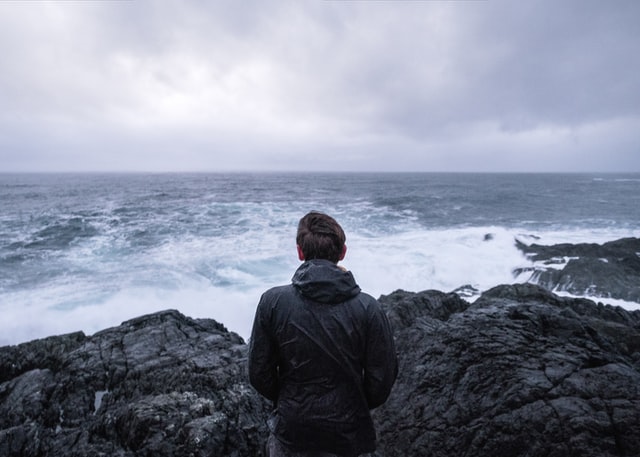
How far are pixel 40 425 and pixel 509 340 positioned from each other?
237 inches

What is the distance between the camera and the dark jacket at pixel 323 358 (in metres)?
1.86

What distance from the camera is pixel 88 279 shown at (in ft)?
45.8

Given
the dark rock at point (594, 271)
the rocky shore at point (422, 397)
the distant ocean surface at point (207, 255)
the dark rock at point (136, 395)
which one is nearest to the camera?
the rocky shore at point (422, 397)

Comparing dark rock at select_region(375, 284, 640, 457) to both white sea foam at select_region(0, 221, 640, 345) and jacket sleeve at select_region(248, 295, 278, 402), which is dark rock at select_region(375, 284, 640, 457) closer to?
jacket sleeve at select_region(248, 295, 278, 402)

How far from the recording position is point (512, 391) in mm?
3334

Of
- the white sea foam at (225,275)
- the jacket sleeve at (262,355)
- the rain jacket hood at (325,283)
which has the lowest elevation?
the white sea foam at (225,275)

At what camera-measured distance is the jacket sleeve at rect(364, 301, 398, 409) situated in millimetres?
1912

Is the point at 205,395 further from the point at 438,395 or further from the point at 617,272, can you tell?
the point at 617,272

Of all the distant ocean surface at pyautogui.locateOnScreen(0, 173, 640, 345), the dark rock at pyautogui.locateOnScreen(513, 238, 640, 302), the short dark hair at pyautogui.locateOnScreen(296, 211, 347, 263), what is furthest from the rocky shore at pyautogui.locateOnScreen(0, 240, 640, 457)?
the dark rock at pyautogui.locateOnScreen(513, 238, 640, 302)

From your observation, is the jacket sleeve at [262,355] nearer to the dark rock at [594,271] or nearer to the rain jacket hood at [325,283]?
the rain jacket hood at [325,283]

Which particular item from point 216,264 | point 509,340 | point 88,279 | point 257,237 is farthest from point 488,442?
point 257,237

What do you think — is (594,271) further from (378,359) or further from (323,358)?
(323,358)

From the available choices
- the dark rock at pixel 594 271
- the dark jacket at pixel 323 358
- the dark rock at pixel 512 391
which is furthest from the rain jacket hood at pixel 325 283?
the dark rock at pixel 594 271

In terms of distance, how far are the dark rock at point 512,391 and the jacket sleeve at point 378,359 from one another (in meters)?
1.94
